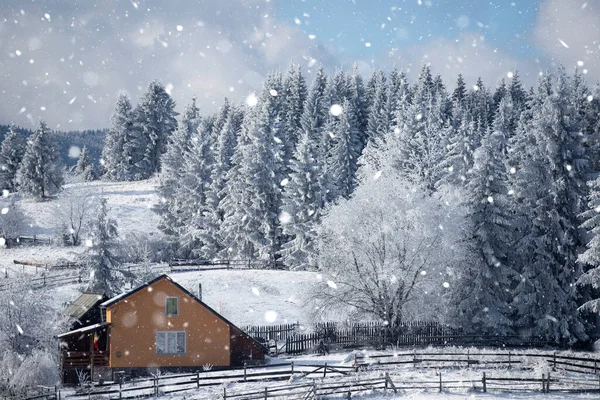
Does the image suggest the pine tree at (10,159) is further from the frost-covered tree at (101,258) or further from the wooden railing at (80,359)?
the wooden railing at (80,359)

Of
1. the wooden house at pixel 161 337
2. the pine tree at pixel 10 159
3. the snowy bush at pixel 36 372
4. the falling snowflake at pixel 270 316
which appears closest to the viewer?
the snowy bush at pixel 36 372

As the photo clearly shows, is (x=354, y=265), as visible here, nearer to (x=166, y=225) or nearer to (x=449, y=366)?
(x=449, y=366)

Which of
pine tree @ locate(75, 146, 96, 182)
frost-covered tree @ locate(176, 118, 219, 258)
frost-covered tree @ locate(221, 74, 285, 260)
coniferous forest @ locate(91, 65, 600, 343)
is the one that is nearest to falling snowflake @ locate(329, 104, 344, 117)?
coniferous forest @ locate(91, 65, 600, 343)

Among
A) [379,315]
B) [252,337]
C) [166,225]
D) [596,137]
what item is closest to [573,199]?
[596,137]

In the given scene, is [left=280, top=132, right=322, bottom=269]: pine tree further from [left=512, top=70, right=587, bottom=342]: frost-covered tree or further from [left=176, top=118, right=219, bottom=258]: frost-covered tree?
[left=512, top=70, right=587, bottom=342]: frost-covered tree

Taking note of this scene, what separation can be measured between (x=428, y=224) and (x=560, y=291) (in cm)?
981

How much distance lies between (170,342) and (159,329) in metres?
1.11

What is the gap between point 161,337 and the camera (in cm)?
4006

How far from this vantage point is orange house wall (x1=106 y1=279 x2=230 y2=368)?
39.6m

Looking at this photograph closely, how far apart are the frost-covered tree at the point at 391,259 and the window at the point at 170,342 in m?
9.46

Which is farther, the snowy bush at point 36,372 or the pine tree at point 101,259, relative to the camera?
the pine tree at point 101,259

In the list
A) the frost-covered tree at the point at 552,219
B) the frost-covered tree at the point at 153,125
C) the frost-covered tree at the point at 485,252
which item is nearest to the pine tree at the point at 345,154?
the frost-covered tree at the point at 485,252

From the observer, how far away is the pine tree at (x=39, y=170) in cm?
8456

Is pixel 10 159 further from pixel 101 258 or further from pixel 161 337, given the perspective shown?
pixel 161 337
